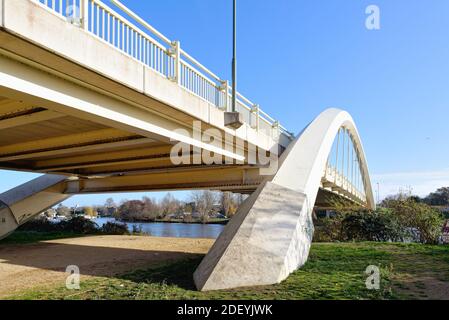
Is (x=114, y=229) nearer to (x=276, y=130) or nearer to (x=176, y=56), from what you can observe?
(x=276, y=130)

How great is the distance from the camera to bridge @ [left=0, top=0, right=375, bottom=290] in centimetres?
611

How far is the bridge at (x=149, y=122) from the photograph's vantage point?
6.11 m

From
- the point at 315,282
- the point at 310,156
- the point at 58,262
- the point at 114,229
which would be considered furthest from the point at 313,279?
the point at 114,229

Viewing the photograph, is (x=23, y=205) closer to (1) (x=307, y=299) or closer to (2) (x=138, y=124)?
(2) (x=138, y=124)

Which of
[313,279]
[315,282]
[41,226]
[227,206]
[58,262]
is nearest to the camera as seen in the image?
[315,282]

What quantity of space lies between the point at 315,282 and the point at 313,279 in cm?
28

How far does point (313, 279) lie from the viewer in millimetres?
7164

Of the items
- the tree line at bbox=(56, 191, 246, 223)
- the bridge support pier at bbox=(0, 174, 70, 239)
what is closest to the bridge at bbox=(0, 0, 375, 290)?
the bridge support pier at bbox=(0, 174, 70, 239)

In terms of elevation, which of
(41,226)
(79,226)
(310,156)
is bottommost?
(41,226)

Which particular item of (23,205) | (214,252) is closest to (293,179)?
(214,252)

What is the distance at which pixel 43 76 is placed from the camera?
21.4 feet

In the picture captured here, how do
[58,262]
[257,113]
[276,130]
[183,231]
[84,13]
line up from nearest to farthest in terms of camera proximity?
[84,13] → [58,262] → [257,113] → [276,130] → [183,231]

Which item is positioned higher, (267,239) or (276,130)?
(276,130)

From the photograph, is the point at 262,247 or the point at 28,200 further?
the point at 28,200
